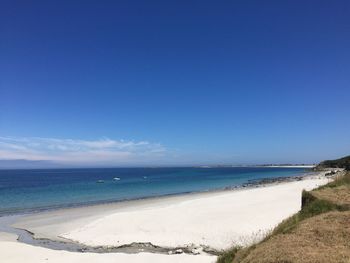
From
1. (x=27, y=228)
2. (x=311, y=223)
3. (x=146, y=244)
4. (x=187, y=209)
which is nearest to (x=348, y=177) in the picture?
(x=311, y=223)

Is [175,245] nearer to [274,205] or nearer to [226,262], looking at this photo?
[226,262]

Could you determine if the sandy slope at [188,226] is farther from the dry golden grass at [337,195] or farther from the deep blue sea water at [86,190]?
the deep blue sea water at [86,190]

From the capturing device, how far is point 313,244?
Result: 652 centimetres

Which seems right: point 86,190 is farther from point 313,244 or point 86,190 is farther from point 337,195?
point 313,244

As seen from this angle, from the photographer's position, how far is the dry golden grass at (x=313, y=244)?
5.80m

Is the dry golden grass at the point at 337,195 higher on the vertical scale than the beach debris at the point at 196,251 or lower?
higher

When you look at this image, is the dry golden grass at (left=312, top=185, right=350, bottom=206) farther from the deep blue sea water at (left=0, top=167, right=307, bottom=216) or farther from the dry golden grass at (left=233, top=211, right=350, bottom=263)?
the deep blue sea water at (left=0, top=167, right=307, bottom=216)

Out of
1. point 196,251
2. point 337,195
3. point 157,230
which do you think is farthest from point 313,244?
point 157,230

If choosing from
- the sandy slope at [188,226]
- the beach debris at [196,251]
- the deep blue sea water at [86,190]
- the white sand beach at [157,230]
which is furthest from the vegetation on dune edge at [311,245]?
the deep blue sea water at [86,190]

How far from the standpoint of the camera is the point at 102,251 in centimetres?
1842

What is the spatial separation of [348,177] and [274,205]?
1572 cm

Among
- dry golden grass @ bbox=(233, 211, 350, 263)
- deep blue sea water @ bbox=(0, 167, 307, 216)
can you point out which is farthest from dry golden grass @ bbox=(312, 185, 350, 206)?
deep blue sea water @ bbox=(0, 167, 307, 216)

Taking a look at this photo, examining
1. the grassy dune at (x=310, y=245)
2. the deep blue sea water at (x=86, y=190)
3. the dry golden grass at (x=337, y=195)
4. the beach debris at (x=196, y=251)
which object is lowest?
the deep blue sea water at (x=86, y=190)

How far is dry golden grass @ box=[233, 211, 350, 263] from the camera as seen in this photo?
5.80m
